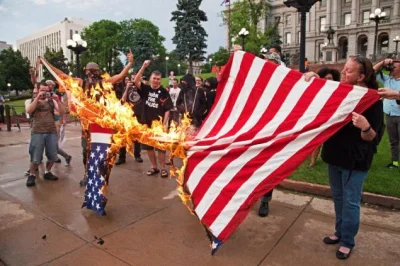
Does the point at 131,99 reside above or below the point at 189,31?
below

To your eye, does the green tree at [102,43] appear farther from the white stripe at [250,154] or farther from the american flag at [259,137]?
the white stripe at [250,154]

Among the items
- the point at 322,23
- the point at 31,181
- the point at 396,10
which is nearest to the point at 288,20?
the point at 322,23

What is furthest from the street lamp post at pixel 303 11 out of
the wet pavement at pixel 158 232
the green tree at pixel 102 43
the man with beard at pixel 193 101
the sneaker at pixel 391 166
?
the green tree at pixel 102 43

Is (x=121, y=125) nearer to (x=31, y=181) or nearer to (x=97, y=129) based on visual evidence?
(x=97, y=129)

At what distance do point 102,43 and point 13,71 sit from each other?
56.7 ft

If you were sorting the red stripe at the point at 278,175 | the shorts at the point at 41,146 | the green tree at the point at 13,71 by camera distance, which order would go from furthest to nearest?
1. the green tree at the point at 13,71
2. the shorts at the point at 41,146
3. the red stripe at the point at 278,175

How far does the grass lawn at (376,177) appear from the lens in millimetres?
4477

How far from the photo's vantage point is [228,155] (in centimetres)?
290

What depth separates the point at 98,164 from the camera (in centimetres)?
385

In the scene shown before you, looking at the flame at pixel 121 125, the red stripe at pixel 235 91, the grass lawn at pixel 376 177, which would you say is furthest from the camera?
the grass lawn at pixel 376 177

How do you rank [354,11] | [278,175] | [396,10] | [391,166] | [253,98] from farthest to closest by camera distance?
[354,11], [396,10], [391,166], [253,98], [278,175]

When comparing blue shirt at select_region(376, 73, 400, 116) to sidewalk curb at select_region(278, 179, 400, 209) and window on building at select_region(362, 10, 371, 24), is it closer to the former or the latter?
sidewalk curb at select_region(278, 179, 400, 209)

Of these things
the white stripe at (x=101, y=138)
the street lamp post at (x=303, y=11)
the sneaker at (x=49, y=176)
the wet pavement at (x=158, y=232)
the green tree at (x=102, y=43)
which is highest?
the green tree at (x=102, y=43)

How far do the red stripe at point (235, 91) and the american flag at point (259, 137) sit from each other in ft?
0.04
